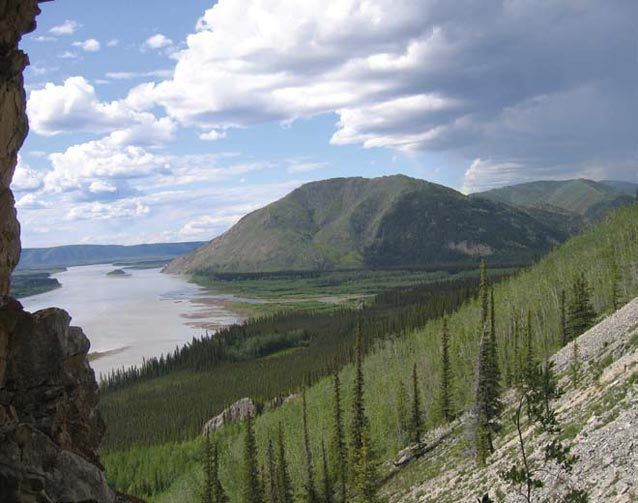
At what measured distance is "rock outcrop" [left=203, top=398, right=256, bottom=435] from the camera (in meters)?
125

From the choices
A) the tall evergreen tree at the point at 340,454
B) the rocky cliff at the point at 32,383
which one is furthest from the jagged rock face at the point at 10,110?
the tall evergreen tree at the point at 340,454

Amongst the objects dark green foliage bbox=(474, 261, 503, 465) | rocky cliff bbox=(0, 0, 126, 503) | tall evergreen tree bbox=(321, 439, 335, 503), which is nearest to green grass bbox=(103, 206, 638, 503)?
tall evergreen tree bbox=(321, 439, 335, 503)

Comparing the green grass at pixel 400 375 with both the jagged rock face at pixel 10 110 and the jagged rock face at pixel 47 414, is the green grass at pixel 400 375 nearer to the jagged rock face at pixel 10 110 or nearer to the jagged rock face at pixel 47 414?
the jagged rock face at pixel 47 414

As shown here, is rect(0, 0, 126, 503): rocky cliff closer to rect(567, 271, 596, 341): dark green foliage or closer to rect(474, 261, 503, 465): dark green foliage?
rect(474, 261, 503, 465): dark green foliage

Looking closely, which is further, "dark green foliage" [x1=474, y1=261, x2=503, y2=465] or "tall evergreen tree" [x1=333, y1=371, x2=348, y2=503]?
"tall evergreen tree" [x1=333, y1=371, x2=348, y2=503]

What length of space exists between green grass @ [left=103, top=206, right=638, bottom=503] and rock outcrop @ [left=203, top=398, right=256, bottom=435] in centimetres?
584

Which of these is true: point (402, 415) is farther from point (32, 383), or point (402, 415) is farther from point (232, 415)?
point (32, 383)

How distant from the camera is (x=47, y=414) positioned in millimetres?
18328

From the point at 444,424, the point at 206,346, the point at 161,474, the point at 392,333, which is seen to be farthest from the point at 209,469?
the point at 206,346

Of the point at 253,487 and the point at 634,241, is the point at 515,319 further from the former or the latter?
the point at 253,487

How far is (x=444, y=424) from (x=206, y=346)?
428 feet

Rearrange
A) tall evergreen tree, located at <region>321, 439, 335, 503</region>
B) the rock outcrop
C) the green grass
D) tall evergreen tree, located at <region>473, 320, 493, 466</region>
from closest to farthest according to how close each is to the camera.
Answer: tall evergreen tree, located at <region>473, 320, 493, 466</region> < tall evergreen tree, located at <region>321, 439, 335, 503</region> < the green grass < the rock outcrop

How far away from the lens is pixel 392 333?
557 feet

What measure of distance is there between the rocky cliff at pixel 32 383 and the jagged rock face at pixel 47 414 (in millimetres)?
24
